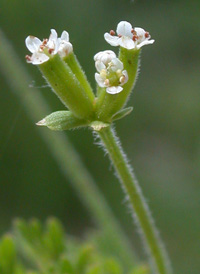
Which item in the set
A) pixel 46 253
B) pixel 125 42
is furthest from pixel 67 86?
pixel 46 253

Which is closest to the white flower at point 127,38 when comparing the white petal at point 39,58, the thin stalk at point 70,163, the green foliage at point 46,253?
the white petal at point 39,58

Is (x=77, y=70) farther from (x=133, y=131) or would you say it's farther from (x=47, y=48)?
(x=133, y=131)

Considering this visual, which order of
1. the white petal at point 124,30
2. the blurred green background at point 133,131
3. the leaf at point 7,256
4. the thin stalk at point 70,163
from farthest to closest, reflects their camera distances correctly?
1. the blurred green background at point 133,131
2. the thin stalk at point 70,163
3. the leaf at point 7,256
4. the white petal at point 124,30

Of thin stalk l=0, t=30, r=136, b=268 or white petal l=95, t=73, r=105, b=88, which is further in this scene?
thin stalk l=0, t=30, r=136, b=268

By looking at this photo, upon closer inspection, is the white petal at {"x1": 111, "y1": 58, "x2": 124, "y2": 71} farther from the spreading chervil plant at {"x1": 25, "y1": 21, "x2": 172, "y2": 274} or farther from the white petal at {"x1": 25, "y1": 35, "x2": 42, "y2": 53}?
the white petal at {"x1": 25, "y1": 35, "x2": 42, "y2": 53}

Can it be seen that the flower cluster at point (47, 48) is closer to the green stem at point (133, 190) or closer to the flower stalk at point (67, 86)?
the flower stalk at point (67, 86)

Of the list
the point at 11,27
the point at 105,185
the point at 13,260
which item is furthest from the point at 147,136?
the point at 13,260

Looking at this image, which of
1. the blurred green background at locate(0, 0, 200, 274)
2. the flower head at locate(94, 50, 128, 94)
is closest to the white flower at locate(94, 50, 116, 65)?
the flower head at locate(94, 50, 128, 94)

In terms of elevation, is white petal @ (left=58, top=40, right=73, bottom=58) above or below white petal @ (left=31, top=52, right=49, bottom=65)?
above

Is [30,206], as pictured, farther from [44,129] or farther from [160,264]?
[160,264]
